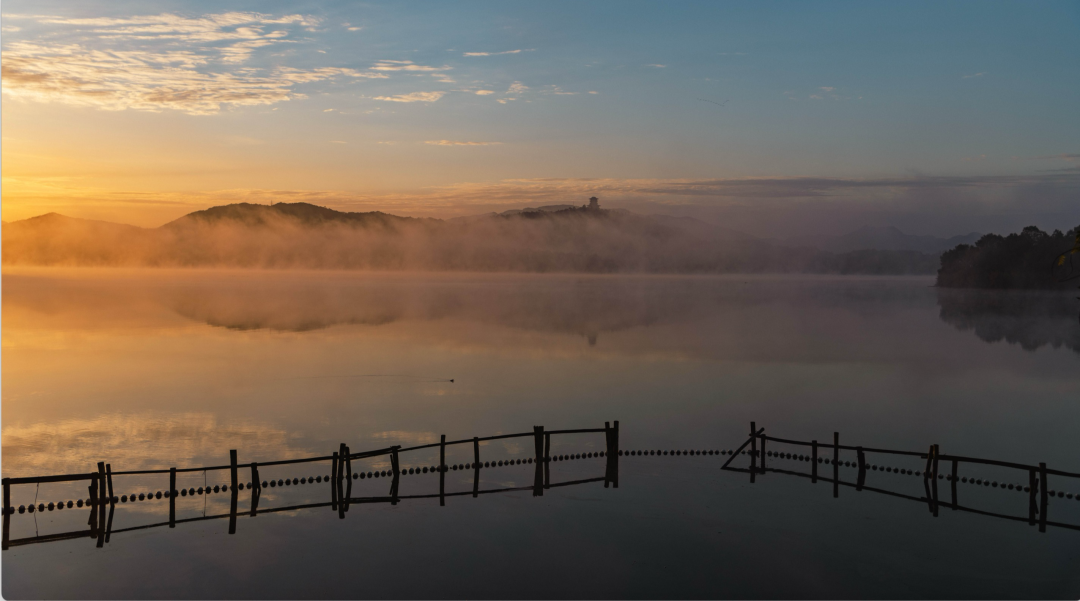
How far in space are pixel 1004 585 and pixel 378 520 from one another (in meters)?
16.3

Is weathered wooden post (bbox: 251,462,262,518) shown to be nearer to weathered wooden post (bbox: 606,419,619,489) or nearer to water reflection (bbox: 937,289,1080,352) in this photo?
weathered wooden post (bbox: 606,419,619,489)

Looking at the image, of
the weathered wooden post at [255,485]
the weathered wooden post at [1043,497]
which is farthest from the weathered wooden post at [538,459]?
the weathered wooden post at [1043,497]

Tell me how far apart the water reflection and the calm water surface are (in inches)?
177

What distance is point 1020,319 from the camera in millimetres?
132250

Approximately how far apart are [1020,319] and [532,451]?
129m

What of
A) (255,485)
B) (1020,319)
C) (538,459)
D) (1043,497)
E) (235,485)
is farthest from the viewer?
(1020,319)

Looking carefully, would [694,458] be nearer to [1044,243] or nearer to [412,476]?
[412,476]

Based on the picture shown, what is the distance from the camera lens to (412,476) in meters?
28.1

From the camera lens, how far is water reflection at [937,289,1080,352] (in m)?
99.8

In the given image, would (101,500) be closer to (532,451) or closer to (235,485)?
(235,485)

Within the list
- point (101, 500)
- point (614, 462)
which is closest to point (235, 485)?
point (101, 500)

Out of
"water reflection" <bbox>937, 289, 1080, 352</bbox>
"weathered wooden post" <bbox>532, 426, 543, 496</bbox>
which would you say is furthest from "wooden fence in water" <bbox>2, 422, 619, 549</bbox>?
"water reflection" <bbox>937, 289, 1080, 352</bbox>

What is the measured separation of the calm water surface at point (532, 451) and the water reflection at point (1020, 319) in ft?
14.7

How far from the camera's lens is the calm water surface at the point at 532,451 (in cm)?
1864
